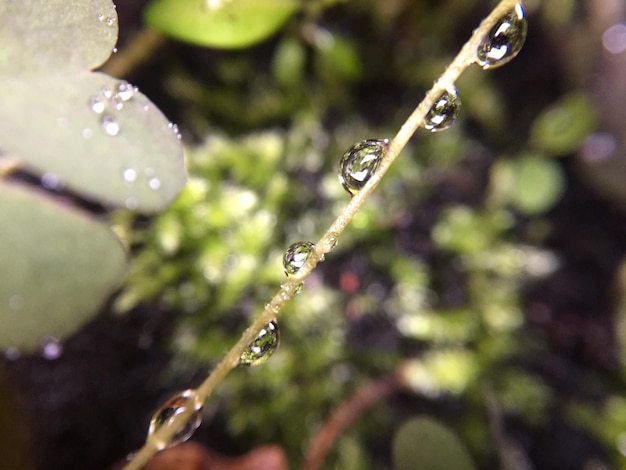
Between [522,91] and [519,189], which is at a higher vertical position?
[522,91]

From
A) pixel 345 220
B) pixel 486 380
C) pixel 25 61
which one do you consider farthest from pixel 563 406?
pixel 25 61

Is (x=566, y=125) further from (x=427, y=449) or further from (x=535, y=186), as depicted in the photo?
(x=427, y=449)

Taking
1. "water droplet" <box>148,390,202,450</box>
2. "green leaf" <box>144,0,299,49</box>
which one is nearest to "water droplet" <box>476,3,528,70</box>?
"green leaf" <box>144,0,299,49</box>

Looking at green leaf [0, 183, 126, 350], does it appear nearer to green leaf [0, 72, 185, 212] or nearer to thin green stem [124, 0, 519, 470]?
green leaf [0, 72, 185, 212]

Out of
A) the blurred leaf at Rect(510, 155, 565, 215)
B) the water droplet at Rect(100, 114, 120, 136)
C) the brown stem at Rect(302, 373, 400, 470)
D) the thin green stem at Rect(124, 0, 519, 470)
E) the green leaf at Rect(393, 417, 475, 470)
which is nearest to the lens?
the thin green stem at Rect(124, 0, 519, 470)

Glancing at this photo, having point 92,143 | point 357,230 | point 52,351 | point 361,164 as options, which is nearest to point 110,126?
point 92,143

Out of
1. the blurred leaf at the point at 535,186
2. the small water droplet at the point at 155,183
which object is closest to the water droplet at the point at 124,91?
the small water droplet at the point at 155,183

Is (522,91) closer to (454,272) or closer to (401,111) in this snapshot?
(401,111)
